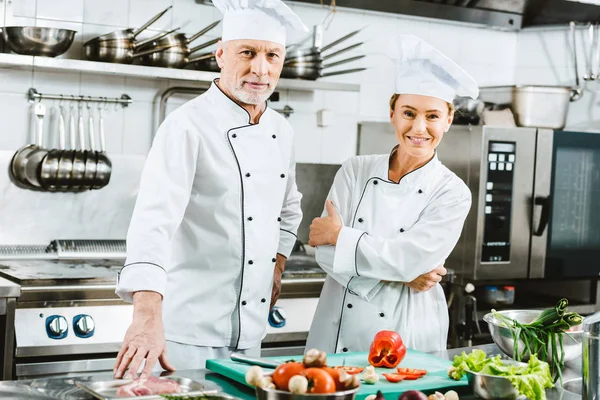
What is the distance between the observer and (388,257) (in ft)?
7.84

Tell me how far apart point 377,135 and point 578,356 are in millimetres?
2382

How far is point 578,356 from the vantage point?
2.07m

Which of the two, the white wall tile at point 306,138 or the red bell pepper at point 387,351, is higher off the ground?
the white wall tile at point 306,138

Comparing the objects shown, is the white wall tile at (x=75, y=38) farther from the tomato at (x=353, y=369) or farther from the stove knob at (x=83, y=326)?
the tomato at (x=353, y=369)

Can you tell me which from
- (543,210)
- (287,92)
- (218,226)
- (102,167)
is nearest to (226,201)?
(218,226)

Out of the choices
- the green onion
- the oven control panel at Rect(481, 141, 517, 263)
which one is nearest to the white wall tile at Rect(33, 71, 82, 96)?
the oven control panel at Rect(481, 141, 517, 263)

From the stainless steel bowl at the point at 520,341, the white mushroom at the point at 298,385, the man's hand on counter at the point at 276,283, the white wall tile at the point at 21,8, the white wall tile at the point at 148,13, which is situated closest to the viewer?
the white mushroom at the point at 298,385

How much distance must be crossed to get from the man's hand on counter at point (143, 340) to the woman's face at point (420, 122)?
946 mm

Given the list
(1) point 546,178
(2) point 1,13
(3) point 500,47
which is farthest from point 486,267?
(2) point 1,13

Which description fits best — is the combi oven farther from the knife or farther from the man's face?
the knife

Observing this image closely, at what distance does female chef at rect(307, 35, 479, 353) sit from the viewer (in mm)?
2416

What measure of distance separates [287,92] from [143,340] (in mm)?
2520

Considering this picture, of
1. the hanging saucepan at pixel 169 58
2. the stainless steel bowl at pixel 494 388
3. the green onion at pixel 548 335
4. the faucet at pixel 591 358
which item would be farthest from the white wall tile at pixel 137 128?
the faucet at pixel 591 358

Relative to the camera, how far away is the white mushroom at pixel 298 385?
4.59ft
